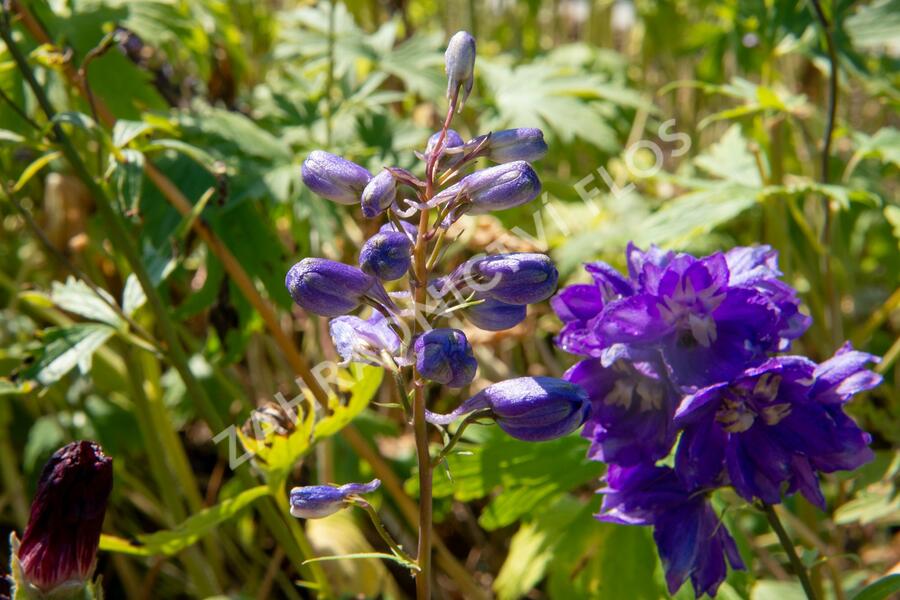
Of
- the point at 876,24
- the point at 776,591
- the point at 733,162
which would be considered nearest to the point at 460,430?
the point at 776,591

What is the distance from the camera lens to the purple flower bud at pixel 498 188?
3.26 ft

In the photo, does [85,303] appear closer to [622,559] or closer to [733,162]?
[622,559]

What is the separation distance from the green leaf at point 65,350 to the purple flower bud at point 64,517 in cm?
49

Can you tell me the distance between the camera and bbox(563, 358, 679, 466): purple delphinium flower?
121 cm

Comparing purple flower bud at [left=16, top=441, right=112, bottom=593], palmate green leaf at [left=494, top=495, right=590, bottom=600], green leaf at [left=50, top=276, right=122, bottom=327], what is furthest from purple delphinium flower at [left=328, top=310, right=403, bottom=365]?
palmate green leaf at [left=494, top=495, right=590, bottom=600]

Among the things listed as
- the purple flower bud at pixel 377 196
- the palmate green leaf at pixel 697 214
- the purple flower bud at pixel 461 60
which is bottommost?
the palmate green leaf at pixel 697 214

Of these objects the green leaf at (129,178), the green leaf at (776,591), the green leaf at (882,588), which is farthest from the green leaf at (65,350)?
the green leaf at (776,591)

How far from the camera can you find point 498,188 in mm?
993

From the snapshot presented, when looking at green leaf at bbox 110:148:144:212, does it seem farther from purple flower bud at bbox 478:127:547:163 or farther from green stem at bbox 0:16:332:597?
purple flower bud at bbox 478:127:547:163

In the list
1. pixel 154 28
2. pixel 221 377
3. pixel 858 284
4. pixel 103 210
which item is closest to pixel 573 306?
pixel 103 210

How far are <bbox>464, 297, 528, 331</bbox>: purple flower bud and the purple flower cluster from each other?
0.17 m

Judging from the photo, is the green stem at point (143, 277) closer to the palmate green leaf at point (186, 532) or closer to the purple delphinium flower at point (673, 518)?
the palmate green leaf at point (186, 532)

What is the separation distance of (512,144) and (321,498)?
1.49 ft

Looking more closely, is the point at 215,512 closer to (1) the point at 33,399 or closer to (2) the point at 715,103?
(1) the point at 33,399
